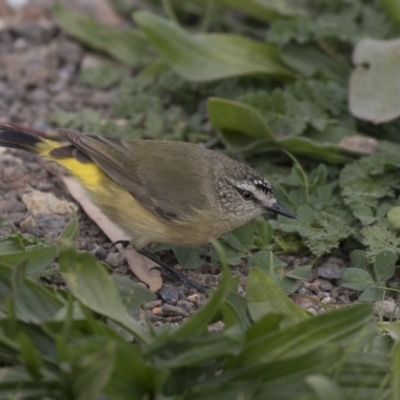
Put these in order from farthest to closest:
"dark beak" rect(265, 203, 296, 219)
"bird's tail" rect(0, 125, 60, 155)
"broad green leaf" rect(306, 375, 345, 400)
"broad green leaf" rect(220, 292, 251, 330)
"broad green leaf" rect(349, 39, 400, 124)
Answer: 1. "broad green leaf" rect(349, 39, 400, 124)
2. "bird's tail" rect(0, 125, 60, 155)
3. "dark beak" rect(265, 203, 296, 219)
4. "broad green leaf" rect(220, 292, 251, 330)
5. "broad green leaf" rect(306, 375, 345, 400)

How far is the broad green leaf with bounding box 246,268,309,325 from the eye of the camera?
3.83 meters

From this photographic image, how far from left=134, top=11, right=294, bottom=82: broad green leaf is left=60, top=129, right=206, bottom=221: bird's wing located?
1305mm

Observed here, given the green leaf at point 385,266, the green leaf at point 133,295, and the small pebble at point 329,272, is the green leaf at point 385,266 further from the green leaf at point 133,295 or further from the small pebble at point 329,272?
the green leaf at point 133,295

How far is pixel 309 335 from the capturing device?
3422mm

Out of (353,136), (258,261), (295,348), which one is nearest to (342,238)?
(258,261)

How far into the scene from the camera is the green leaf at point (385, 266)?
461 cm

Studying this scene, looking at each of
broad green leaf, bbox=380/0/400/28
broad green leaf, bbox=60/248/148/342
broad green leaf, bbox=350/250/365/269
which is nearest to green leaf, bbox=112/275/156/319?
broad green leaf, bbox=60/248/148/342

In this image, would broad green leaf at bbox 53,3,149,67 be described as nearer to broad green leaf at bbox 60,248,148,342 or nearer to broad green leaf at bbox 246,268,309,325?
broad green leaf at bbox 246,268,309,325

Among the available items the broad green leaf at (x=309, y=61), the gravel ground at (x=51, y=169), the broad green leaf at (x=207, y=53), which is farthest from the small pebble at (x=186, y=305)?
the broad green leaf at (x=309, y=61)

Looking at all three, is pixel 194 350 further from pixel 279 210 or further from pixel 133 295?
pixel 279 210

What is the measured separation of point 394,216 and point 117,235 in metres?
1.65

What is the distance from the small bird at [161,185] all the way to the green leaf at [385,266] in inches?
25.4

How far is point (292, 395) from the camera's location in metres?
3.26

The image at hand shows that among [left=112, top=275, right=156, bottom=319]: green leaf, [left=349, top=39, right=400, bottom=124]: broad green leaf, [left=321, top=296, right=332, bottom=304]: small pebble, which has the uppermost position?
[left=349, top=39, right=400, bottom=124]: broad green leaf
